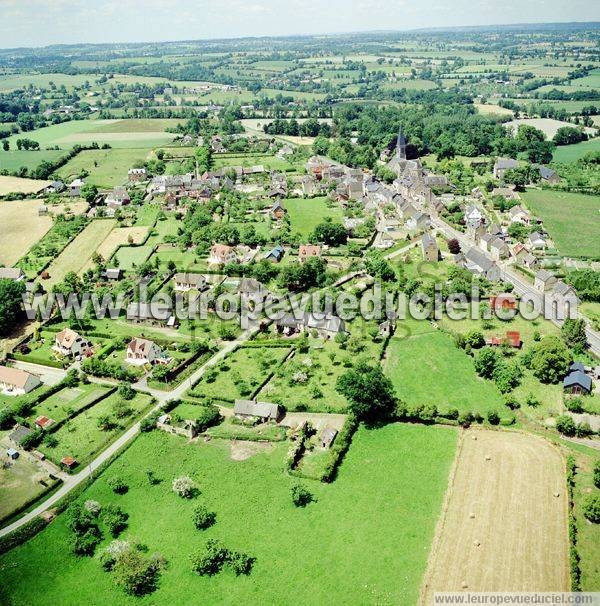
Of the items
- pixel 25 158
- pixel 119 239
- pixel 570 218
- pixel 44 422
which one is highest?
pixel 25 158

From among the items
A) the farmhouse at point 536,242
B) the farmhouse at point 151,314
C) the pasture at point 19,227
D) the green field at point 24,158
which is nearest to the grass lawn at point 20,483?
the farmhouse at point 151,314

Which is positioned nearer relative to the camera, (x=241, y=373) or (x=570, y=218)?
(x=241, y=373)

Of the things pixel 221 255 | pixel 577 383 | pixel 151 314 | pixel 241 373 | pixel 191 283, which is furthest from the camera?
pixel 221 255

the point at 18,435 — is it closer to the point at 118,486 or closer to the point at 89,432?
the point at 89,432

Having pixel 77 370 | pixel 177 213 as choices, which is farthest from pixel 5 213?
pixel 77 370

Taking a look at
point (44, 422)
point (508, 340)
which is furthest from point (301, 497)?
point (508, 340)

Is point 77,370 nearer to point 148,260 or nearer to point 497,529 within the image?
point 148,260

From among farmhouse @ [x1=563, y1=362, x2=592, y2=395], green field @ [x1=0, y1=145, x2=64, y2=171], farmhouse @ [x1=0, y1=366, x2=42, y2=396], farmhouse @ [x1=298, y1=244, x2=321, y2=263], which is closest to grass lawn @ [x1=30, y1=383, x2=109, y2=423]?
farmhouse @ [x1=0, y1=366, x2=42, y2=396]
